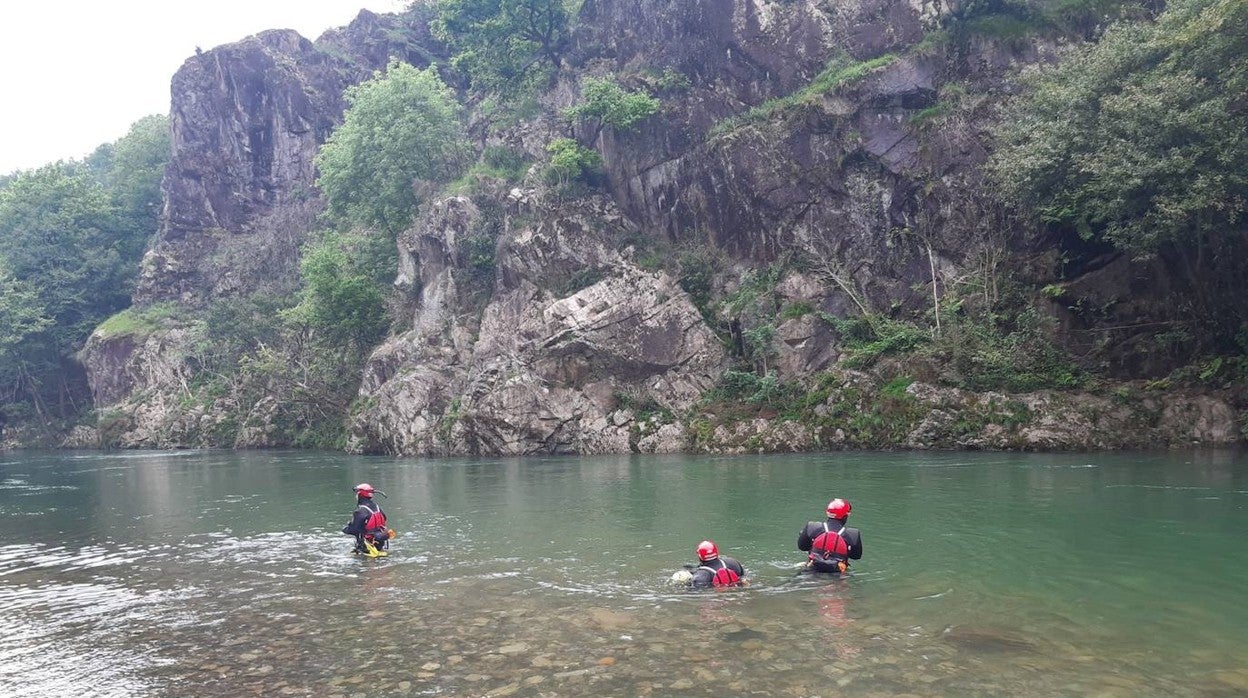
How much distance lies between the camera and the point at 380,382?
4772cm

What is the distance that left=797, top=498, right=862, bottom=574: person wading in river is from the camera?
40.2 feet

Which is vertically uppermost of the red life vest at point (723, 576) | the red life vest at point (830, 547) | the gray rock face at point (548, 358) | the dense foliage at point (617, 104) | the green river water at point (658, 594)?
the dense foliage at point (617, 104)

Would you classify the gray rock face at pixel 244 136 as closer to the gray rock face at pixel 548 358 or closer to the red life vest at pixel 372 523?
the gray rock face at pixel 548 358

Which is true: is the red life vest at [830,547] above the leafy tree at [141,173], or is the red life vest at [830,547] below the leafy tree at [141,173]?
below

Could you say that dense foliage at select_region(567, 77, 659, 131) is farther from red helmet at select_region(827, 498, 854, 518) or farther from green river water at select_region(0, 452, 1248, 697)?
red helmet at select_region(827, 498, 854, 518)

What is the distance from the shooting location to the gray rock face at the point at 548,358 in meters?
39.0

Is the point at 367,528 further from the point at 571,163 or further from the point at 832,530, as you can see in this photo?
the point at 571,163

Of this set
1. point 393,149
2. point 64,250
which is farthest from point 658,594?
point 64,250

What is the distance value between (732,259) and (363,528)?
30.9m

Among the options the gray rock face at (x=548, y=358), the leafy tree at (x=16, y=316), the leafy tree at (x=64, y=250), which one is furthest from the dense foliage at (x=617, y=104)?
the leafy tree at (x=64, y=250)

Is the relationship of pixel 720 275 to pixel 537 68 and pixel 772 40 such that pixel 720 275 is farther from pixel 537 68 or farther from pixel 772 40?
pixel 537 68

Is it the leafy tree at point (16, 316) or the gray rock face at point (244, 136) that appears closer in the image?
the leafy tree at point (16, 316)

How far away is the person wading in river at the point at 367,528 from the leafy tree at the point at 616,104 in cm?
3352

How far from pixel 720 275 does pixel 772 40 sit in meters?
14.1
